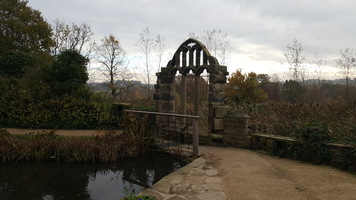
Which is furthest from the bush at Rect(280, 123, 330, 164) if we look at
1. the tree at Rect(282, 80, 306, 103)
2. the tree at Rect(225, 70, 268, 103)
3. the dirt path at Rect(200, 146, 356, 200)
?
the tree at Rect(225, 70, 268, 103)

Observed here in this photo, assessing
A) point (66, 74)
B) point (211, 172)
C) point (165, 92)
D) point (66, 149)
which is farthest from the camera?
point (66, 74)

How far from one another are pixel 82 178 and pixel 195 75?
4190mm

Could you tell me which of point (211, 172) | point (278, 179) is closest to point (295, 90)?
point (278, 179)

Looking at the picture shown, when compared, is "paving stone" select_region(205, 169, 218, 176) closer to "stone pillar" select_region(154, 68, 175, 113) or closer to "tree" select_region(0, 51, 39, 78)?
"stone pillar" select_region(154, 68, 175, 113)

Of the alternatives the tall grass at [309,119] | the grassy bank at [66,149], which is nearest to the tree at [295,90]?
the tall grass at [309,119]

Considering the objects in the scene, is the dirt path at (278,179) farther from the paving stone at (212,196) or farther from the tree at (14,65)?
the tree at (14,65)

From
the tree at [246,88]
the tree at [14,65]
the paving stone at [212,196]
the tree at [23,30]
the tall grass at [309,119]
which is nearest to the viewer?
the paving stone at [212,196]

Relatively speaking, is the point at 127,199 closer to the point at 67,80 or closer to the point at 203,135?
the point at 203,135

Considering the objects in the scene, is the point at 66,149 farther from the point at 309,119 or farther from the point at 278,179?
the point at 309,119

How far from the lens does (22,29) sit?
17125 millimetres

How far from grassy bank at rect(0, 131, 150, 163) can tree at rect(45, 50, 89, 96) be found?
11.9ft

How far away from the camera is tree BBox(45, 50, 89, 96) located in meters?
9.80

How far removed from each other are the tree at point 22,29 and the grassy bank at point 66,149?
13.0 metres

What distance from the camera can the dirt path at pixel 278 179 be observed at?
11.5 feet
